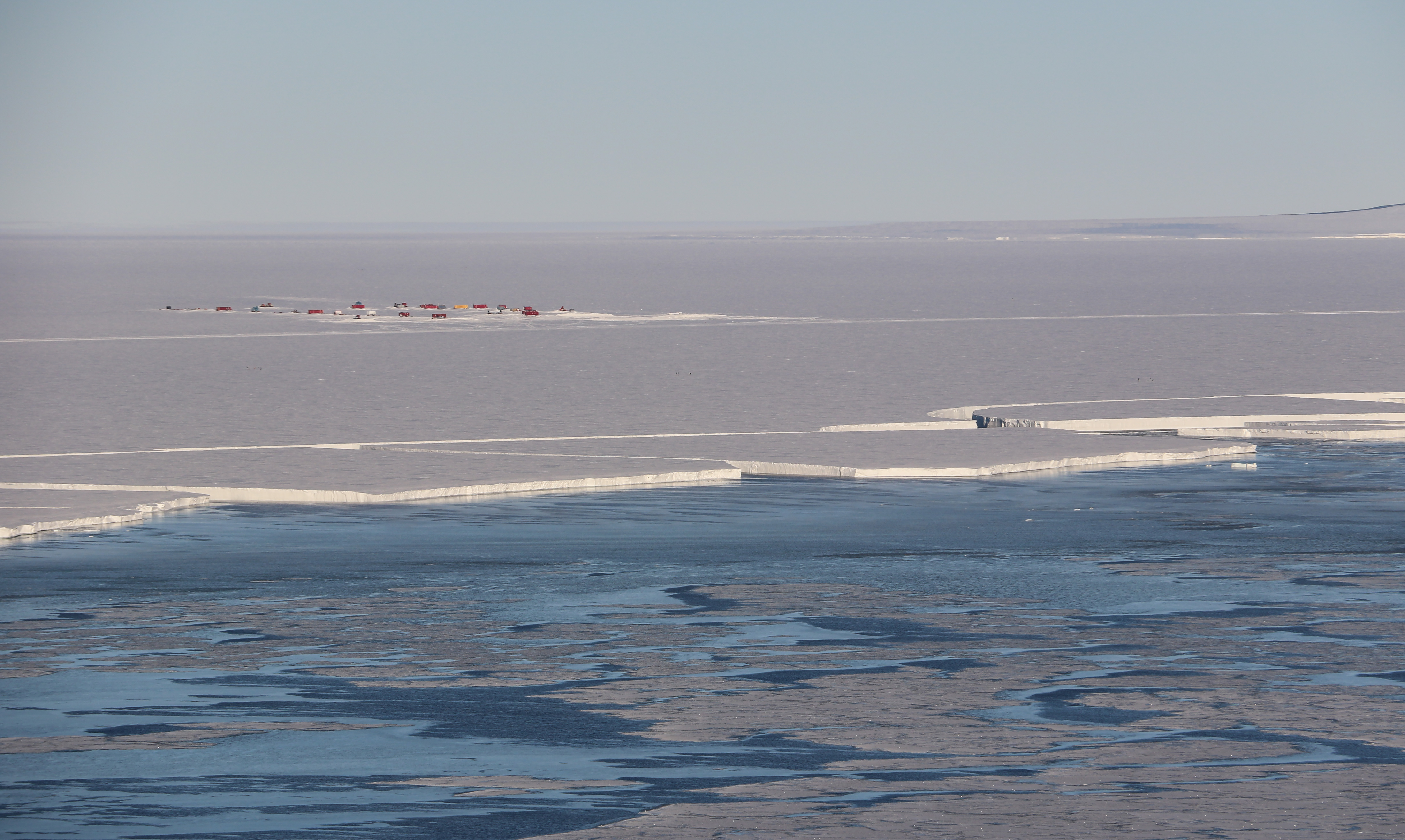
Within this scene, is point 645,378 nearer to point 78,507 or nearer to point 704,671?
point 78,507

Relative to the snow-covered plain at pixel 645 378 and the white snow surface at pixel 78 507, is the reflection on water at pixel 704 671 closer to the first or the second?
the white snow surface at pixel 78 507

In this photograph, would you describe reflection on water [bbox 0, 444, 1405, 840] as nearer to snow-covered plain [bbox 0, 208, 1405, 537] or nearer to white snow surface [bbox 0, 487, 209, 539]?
Answer: white snow surface [bbox 0, 487, 209, 539]

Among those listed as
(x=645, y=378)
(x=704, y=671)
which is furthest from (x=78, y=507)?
(x=645, y=378)

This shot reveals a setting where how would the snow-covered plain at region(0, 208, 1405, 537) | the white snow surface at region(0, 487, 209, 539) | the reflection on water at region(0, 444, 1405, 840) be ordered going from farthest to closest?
the snow-covered plain at region(0, 208, 1405, 537) < the white snow surface at region(0, 487, 209, 539) < the reflection on water at region(0, 444, 1405, 840)

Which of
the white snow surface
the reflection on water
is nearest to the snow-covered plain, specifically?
the white snow surface

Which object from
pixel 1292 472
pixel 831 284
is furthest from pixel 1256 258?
pixel 1292 472

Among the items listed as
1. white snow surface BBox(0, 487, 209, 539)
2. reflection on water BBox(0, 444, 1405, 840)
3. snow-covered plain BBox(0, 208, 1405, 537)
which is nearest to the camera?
reflection on water BBox(0, 444, 1405, 840)

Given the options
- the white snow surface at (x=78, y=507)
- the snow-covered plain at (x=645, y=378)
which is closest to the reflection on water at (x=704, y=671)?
the white snow surface at (x=78, y=507)

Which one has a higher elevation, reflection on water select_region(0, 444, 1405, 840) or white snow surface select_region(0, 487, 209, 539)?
white snow surface select_region(0, 487, 209, 539)
